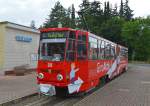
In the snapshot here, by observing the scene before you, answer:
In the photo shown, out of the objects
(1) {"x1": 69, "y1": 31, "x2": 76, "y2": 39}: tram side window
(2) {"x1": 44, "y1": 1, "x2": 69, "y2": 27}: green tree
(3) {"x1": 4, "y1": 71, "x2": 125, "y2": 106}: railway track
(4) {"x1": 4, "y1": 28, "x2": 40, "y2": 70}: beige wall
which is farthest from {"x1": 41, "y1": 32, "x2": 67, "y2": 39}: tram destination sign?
(2) {"x1": 44, "y1": 1, "x2": 69, "y2": 27}: green tree

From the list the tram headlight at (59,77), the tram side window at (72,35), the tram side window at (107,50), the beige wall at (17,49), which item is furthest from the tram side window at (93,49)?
the beige wall at (17,49)

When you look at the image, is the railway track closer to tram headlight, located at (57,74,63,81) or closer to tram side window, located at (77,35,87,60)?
tram headlight, located at (57,74,63,81)

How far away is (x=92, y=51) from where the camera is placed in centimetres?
1648

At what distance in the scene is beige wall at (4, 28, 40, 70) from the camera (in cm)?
2684

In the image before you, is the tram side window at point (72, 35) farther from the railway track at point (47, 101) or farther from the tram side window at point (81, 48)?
the railway track at point (47, 101)

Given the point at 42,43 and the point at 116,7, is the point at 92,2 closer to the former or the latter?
the point at 116,7

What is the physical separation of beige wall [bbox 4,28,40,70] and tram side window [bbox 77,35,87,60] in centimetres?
1249

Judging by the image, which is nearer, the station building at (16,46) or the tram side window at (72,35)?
the tram side window at (72,35)

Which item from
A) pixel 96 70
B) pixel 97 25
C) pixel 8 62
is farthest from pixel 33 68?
pixel 97 25

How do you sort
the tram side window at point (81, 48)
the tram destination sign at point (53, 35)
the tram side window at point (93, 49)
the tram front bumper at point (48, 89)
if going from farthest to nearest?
the tram side window at point (93, 49)
the tram side window at point (81, 48)
the tram destination sign at point (53, 35)
the tram front bumper at point (48, 89)

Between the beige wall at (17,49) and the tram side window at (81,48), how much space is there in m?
12.5

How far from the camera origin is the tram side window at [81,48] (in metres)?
14.9

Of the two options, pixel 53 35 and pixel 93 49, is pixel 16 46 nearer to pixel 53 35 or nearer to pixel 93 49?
pixel 93 49

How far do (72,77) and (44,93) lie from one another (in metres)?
1.37
